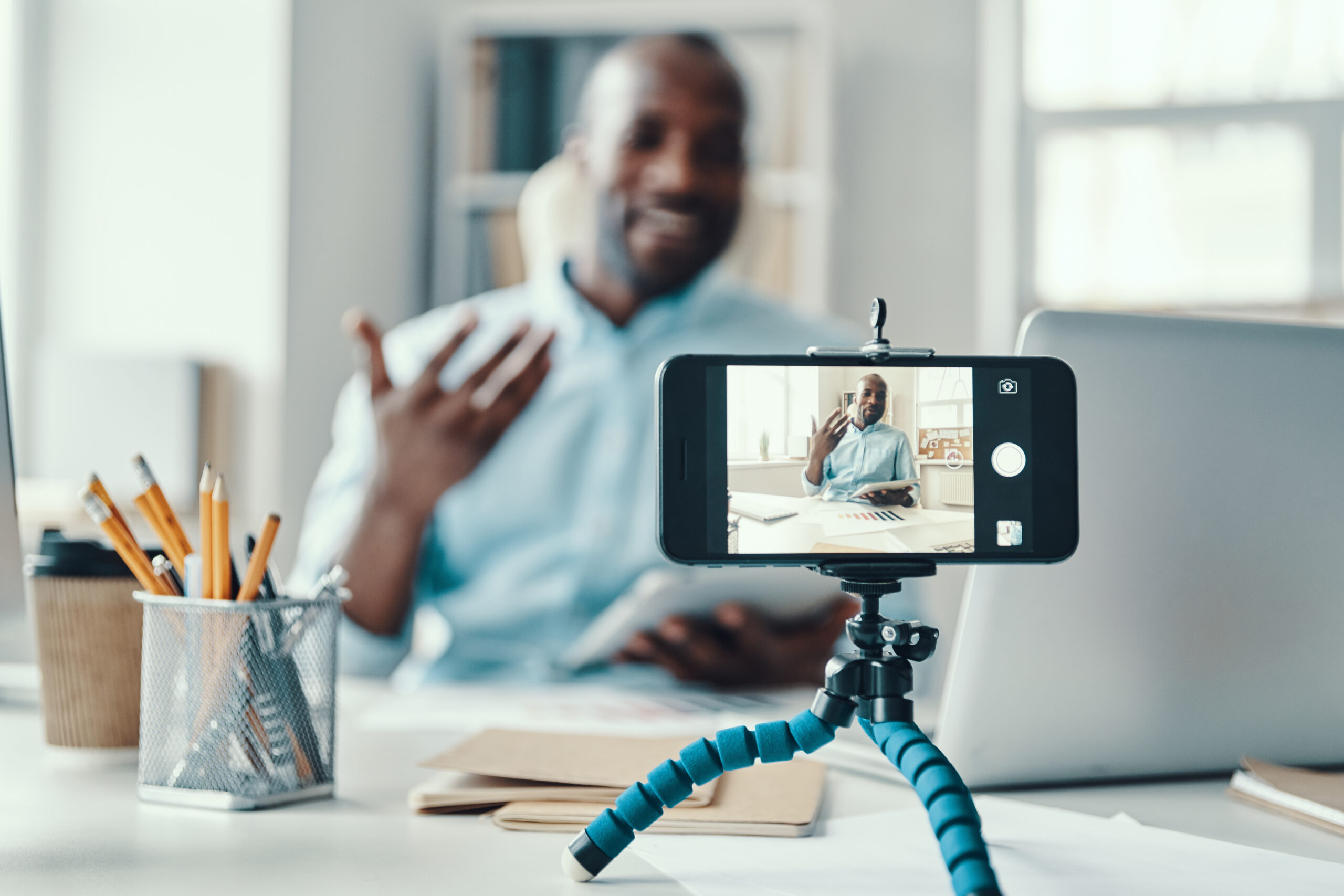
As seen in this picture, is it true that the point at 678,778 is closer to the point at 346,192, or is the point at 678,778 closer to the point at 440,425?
the point at 440,425

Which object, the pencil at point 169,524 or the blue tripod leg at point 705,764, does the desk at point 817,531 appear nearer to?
the blue tripod leg at point 705,764

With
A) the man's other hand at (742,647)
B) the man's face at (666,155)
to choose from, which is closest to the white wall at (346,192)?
the man's face at (666,155)

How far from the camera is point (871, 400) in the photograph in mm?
418

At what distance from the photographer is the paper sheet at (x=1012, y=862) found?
42 cm

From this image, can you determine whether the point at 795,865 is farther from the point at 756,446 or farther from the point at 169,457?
the point at 169,457

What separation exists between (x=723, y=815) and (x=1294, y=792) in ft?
1.00

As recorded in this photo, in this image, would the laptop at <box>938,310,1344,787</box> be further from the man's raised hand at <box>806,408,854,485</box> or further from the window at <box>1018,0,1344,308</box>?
the window at <box>1018,0,1344,308</box>

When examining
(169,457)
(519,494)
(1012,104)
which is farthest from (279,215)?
(1012,104)

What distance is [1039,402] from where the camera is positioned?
440 mm

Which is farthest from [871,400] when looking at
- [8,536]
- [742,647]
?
[742,647]

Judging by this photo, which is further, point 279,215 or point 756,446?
point 279,215

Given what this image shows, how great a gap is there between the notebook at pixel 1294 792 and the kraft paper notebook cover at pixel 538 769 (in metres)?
0.30

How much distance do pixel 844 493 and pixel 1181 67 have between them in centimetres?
169

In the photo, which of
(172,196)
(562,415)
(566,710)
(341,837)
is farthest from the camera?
(562,415)
